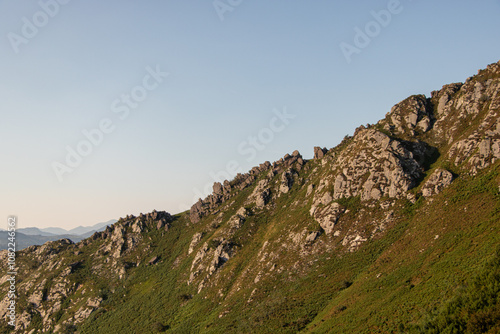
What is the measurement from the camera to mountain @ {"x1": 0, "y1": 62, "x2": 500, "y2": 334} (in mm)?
59594

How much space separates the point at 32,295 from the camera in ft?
468

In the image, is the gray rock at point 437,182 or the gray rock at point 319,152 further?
the gray rock at point 319,152

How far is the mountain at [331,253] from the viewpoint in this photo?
59.6 metres

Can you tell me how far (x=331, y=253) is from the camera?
92250mm

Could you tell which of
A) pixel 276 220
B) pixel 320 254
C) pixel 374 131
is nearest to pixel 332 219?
pixel 320 254

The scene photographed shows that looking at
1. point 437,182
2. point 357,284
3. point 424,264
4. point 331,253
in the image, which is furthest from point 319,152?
point 424,264

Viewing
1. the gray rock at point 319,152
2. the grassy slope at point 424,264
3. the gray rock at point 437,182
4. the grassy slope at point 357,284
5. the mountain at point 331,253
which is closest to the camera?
the grassy slope at point 424,264

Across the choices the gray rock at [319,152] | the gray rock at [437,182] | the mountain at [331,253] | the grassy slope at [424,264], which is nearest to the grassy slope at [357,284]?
the grassy slope at [424,264]

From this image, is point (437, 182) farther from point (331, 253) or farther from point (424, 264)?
point (331, 253)

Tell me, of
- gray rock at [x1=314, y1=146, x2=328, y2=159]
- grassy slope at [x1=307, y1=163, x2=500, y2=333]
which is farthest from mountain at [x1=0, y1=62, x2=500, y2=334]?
gray rock at [x1=314, y1=146, x2=328, y2=159]

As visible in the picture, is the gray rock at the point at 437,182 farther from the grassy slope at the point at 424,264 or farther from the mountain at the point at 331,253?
the grassy slope at the point at 424,264

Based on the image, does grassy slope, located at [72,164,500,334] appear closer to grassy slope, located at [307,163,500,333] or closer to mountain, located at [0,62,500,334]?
grassy slope, located at [307,163,500,333]

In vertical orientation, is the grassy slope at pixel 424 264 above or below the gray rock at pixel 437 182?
below

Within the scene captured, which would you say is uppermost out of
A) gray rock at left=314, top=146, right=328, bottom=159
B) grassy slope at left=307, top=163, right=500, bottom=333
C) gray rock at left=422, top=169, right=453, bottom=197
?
gray rock at left=314, top=146, right=328, bottom=159
